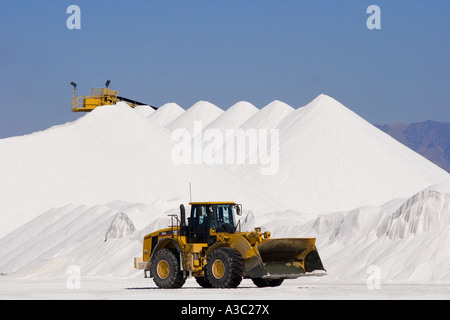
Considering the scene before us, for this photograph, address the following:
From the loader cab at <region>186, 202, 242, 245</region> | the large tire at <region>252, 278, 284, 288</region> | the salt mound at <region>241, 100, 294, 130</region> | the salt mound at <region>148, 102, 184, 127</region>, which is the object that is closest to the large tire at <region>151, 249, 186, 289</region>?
the loader cab at <region>186, 202, 242, 245</region>

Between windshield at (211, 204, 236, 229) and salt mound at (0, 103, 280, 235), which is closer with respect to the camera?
windshield at (211, 204, 236, 229)

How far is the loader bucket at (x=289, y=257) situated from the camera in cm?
2017

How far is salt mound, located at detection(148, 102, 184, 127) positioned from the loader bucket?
90.3 m

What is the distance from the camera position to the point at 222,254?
64.8ft

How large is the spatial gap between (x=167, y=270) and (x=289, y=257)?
3161mm

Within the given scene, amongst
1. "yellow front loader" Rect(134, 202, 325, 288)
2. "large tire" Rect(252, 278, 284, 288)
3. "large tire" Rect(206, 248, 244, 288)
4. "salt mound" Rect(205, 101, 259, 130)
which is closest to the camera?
"large tire" Rect(206, 248, 244, 288)

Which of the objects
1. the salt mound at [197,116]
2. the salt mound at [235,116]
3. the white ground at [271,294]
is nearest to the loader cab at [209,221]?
the white ground at [271,294]

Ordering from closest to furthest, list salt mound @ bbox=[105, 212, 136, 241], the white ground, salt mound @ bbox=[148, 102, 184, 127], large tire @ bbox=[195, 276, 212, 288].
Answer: the white ground
large tire @ bbox=[195, 276, 212, 288]
salt mound @ bbox=[105, 212, 136, 241]
salt mound @ bbox=[148, 102, 184, 127]

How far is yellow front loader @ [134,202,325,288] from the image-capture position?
1973 cm

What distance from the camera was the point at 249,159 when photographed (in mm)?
79250

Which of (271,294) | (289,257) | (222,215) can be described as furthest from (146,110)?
(271,294)

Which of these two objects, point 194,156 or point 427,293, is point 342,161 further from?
point 427,293

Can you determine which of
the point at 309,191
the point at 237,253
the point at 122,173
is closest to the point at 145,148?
the point at 122,173

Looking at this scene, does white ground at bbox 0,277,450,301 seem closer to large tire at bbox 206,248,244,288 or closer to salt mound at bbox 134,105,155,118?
large tire at bbox 206,248,244,288
